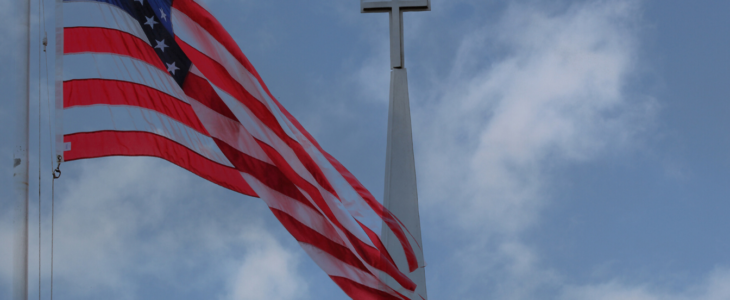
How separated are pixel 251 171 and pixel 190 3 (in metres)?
2.34

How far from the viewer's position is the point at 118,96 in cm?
1015

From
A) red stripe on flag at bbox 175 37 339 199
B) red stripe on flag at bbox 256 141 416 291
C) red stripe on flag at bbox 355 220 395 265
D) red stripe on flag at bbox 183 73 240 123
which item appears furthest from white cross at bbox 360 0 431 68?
red stripe on flag at bbox 183 73 240 123

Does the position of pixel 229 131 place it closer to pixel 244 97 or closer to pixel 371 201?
pixel 244 97

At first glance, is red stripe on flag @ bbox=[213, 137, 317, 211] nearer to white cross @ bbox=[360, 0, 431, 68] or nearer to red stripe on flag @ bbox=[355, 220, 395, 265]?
red stripe on flag @ bbox=[355, 220, 395, 265]

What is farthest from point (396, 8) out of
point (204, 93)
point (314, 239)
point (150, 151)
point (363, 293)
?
point (363, 293)

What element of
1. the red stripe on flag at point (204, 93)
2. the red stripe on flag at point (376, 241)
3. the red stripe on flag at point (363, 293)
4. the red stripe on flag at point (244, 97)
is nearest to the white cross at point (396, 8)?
the red stripe on flag at point (244, 97)

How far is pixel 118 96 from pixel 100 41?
0.73 metres

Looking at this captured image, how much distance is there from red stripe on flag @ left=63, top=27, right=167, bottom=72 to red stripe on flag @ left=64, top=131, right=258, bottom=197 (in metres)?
0.95

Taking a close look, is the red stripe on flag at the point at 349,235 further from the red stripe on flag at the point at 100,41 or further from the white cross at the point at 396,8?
the white cross at the point at 396,8

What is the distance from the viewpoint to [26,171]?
806cm

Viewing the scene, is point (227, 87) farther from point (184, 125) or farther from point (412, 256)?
point (412, 256)

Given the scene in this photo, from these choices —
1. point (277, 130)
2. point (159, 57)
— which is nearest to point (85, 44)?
point (159, 57)

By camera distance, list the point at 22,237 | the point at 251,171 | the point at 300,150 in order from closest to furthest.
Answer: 1. the point at 22,237
2. the point at 251,171
3. the point at 300,150

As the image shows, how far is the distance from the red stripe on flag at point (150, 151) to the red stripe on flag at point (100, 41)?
95cm
